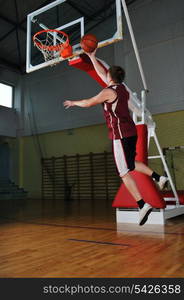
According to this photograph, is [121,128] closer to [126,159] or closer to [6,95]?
[126,159]

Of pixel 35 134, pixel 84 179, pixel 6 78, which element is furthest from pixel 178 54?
pixel 6 78

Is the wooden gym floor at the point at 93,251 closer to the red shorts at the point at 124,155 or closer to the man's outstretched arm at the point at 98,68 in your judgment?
the red shorts at the point at 124,155

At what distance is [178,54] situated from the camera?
30.5ft

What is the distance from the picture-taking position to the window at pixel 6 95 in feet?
43.5

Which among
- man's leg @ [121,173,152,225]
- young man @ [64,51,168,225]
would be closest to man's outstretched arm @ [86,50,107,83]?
young man @ [64,51,168,225]

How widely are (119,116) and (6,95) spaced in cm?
1201

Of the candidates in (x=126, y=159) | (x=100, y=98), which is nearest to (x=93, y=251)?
(x=126, y=159)

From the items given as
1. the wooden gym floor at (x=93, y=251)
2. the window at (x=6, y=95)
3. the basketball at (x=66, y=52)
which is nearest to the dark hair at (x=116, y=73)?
the basketball at (x=66, y=52)

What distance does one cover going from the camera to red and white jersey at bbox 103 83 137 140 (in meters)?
2.64

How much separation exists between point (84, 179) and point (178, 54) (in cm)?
609

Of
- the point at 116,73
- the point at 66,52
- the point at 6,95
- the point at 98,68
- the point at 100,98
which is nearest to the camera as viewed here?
the point at 100,98

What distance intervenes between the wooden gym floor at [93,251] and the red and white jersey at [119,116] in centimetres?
114

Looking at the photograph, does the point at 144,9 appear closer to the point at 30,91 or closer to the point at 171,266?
the point at 30,91

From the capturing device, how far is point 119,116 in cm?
267
